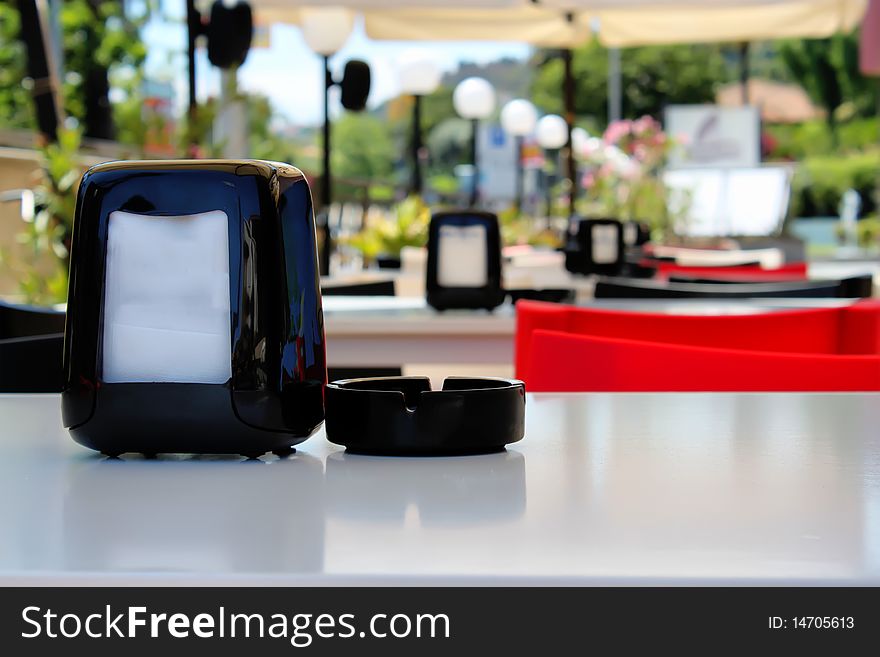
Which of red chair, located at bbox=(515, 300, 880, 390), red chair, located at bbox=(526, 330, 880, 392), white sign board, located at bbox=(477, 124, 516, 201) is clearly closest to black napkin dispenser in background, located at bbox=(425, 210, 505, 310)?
red chair, located at bbox=(515, 300, 880, 390)

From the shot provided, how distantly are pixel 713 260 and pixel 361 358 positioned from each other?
3234 millimetres

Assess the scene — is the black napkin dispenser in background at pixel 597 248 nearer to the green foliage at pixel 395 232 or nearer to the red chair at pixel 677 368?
the green foliage at pixel 395 232

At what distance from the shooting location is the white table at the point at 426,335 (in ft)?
6.97

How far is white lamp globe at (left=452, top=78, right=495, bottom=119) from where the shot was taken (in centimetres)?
933

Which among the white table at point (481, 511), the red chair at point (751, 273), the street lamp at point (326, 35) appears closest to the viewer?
the white table at point (481, 511)

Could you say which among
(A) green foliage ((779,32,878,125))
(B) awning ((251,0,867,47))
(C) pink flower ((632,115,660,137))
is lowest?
(C) pink flower ((632,115,660,137))

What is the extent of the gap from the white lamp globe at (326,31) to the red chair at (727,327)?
387 centimetres

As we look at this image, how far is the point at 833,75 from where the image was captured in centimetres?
2534

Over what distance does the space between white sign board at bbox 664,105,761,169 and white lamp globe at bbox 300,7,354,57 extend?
10016 millimetres

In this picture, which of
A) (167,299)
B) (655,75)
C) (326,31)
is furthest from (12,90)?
(655,75)

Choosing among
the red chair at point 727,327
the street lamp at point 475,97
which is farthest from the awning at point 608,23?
the red chair at point 727,327

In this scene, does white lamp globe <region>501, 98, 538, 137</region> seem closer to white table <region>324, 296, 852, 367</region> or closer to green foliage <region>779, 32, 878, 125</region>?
white table <region>324, 296, 852, 367</region>

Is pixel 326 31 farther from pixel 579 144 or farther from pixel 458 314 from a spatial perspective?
pixel 458 314
